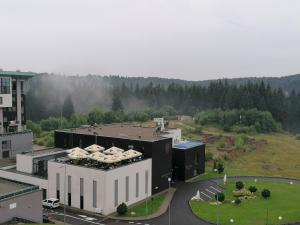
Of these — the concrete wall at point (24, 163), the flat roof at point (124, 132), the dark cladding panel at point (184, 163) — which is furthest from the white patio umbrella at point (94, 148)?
the dark cladding panel at point (184, 163)

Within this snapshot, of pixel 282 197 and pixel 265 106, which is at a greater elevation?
pixel 265 106

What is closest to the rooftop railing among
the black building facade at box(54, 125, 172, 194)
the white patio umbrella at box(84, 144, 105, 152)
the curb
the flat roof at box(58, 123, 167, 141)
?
the curb

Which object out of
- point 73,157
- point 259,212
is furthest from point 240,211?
point 73,157

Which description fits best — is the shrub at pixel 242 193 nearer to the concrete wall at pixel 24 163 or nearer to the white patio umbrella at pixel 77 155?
the white patio umbrella at pixel 77 155

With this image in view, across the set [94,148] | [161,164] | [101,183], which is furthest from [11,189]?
[161,164]

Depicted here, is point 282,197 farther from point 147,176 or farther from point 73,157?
point 73,157

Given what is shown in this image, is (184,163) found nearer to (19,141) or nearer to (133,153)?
(133,153)
